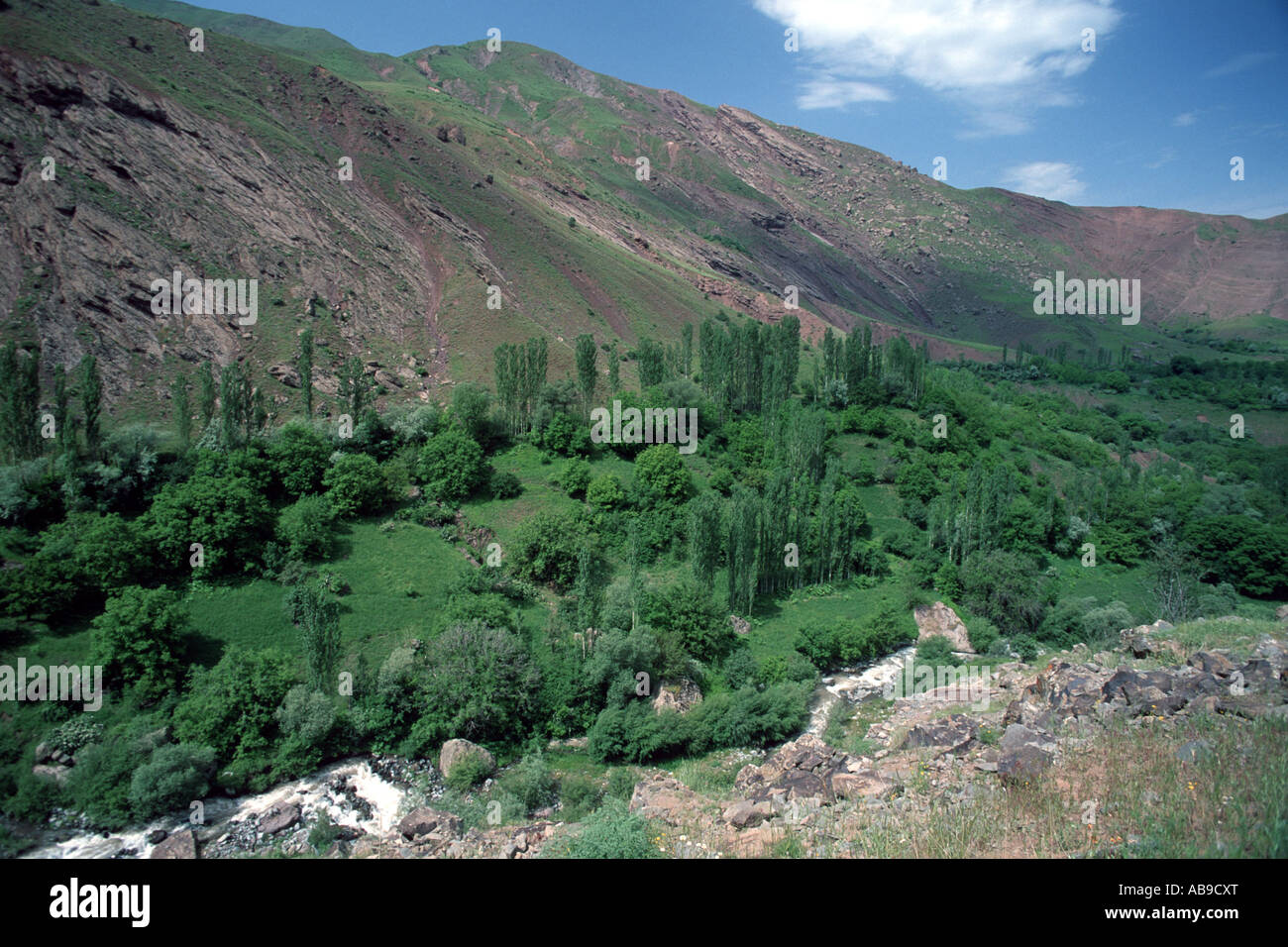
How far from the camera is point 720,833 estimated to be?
13.0 meters

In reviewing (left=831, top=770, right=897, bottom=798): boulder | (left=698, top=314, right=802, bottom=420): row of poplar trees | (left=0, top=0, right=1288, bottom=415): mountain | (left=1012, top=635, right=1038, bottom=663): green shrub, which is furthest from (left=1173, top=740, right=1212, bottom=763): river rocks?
(left=0, top=0, right=1288, bottom=415): mountain

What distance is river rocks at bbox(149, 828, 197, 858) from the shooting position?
1706 centimetres

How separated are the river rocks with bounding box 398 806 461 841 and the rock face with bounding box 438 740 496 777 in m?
3.20

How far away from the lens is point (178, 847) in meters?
17.3

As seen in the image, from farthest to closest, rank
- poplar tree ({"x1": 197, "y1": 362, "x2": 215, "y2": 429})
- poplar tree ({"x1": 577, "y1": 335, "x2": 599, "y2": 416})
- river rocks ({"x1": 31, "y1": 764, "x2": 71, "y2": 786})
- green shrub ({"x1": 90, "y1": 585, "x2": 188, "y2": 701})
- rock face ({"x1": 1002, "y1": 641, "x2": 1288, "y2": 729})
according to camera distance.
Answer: poplar tree ({"x1": 577, "y1": 335, "x2": 599, "y2": 416}), poplar tree ({"x1": 197, "y1": 362, "x2": 215, "y2": 429}), green shrub ({"x1": 90, "y1": 585, "x2": 188, "y2": 701}), river rocks ({"x1": 31, "y1": 764, "x2": 71, "y2": 786}), rock face ({"x1": 1002, "y1": 641, "x2": 1288, "y2": 729})

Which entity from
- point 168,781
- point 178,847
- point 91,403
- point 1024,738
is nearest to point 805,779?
point 1024,738

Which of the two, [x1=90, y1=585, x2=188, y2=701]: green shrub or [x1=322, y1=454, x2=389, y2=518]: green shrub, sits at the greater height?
[x1=322, y1=454, x2=389, y2=518]: green shrub

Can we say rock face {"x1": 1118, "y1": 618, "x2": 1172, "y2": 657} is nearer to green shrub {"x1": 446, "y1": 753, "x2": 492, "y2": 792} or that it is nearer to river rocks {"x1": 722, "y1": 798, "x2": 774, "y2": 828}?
river rocks {"x1": 722, "y1": 798, "x2": 774, "y2": 828}

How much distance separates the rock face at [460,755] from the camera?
23.2 metres

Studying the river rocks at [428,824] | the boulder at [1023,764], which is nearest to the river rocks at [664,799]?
the river rocks at [428,824]

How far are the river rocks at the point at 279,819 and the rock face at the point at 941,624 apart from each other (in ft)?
97.2

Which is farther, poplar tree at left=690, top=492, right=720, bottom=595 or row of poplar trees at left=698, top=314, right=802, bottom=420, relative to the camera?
row of poplar trees at left=698, top=314, right=802, bottom=420

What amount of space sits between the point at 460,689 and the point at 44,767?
13.2 meters

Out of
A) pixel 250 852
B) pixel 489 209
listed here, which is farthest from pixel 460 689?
pixel 489 209
